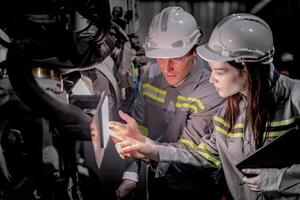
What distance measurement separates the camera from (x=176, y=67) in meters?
2.20

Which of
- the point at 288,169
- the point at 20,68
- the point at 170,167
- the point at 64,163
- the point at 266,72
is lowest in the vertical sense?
the point at 170,167

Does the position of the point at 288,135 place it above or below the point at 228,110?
above

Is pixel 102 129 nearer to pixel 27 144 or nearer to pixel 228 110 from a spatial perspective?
pixel 27 144

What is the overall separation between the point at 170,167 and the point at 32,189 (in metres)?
1.01

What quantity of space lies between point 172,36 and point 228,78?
0.59m

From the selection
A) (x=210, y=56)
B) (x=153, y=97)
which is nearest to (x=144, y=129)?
(x=153, y=97)

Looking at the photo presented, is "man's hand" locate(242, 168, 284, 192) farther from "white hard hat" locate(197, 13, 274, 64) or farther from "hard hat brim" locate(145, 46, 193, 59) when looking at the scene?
"hard hat brim" locate(145, 46, 193, 59)

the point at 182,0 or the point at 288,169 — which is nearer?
the point at 288,169

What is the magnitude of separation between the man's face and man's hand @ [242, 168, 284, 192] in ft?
2.66

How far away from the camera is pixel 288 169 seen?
1.58m

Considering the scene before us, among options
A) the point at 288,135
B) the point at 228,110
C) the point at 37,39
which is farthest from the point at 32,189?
the point at 228,110

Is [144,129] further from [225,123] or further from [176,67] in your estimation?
[225,123]

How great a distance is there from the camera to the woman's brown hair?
162 cm

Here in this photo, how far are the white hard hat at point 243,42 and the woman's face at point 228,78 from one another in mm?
36
